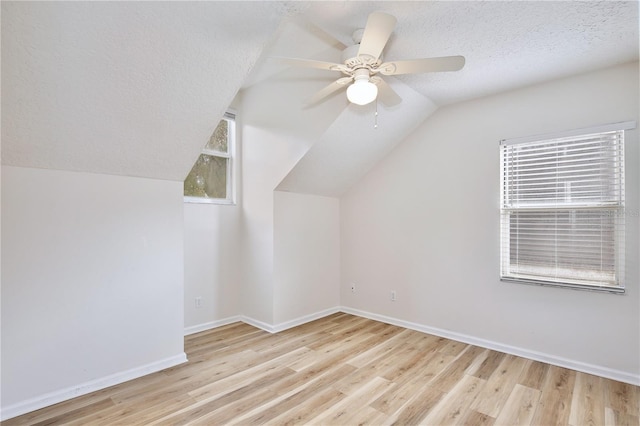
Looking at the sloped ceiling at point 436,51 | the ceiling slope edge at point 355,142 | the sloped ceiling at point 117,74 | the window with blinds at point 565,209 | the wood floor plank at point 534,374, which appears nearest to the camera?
the sloped ceiling at point 117,74

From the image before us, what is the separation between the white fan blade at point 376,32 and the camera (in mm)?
1665

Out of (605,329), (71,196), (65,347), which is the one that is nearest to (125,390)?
(65,347)

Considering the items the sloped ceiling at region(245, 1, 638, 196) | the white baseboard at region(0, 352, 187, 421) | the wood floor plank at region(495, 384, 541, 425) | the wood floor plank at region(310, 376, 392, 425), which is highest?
the sloped ceiling at region(245, 1, 638, 196)

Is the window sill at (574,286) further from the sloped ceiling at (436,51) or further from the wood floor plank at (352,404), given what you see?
the sloped ceiling at (436,51)

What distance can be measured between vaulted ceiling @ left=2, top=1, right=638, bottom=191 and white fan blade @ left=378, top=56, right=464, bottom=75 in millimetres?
307

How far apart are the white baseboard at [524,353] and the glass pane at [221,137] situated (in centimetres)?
288

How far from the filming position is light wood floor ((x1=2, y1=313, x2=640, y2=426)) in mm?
2133

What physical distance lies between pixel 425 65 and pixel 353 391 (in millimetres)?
2362

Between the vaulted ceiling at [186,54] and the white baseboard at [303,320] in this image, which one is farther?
the white baseboard at [303,320]

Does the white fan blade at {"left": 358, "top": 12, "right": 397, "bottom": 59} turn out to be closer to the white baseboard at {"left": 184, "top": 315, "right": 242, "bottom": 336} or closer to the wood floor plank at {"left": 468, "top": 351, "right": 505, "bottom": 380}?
the wood floor plank at {"left": 468, "top": 351, "right": 505, "bottom": 380}

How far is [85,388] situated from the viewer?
2.39 m

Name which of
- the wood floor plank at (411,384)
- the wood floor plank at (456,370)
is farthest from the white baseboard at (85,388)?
the wood floor plank at (456,370)

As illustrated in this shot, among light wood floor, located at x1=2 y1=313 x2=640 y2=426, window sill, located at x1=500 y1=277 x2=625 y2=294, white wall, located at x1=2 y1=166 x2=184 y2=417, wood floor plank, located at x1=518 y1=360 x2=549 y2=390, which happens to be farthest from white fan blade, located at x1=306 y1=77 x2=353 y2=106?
wood floor plank, located at x1=518 y1=360 x2=549 y2=390

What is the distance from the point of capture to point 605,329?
2.67 m
